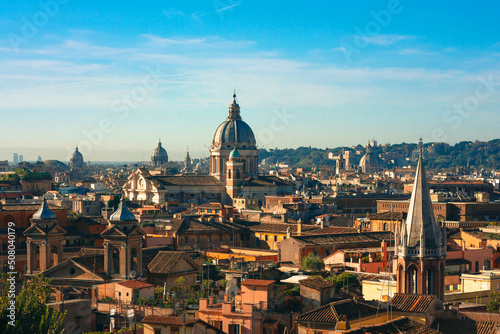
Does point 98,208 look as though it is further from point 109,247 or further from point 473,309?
point 473,309

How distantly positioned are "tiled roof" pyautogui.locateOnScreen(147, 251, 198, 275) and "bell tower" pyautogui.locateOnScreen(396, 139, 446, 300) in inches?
278

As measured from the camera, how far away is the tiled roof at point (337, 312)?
822 inches

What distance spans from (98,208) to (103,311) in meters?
47.5

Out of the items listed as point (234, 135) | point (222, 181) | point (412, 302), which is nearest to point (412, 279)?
point (412, 302)

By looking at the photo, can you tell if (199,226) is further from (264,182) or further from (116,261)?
(264,182)

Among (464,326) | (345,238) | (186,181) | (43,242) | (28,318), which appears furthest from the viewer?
(186,181)

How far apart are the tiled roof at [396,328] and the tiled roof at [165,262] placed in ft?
39.0

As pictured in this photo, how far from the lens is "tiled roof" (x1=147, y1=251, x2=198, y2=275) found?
30.2 metres

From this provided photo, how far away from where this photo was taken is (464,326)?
20812 mm

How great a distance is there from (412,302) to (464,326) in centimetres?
183

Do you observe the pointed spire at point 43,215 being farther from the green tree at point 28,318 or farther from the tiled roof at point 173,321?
the green tree at point 28,318

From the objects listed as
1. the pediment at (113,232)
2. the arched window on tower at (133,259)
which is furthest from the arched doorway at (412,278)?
the pediment at (113,232)

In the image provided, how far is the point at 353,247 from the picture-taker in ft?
139

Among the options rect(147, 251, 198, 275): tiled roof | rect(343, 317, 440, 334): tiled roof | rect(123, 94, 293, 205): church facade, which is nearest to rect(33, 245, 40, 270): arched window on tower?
rect(147, 251, 198, 275): tiled roof
